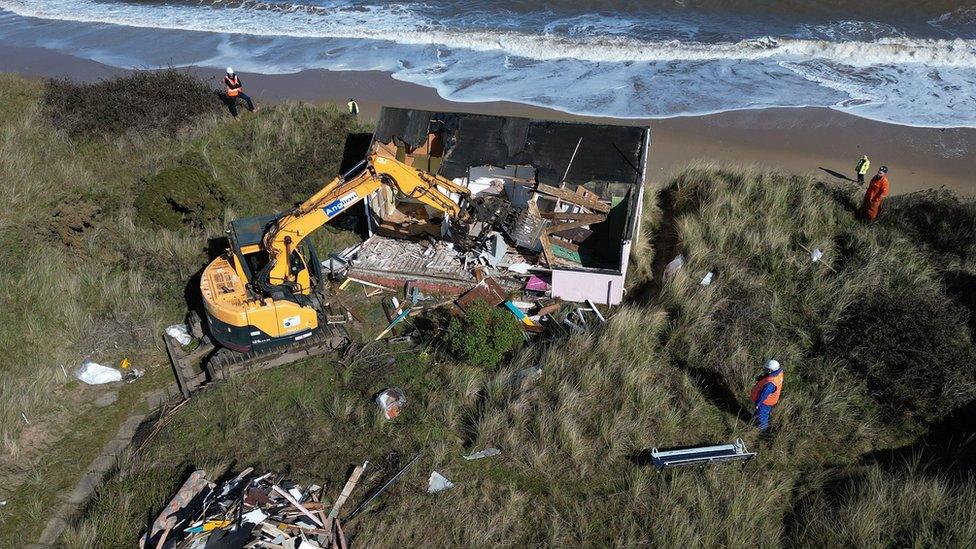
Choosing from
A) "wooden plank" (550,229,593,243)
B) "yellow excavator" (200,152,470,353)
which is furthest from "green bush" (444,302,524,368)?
"wooden plank" (550,229,593,243)

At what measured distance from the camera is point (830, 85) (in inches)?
813

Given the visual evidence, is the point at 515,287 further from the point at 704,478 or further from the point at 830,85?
the point at 830,85

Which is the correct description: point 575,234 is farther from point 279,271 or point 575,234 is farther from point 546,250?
point 279,271

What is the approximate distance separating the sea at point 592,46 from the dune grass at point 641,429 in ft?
31.3

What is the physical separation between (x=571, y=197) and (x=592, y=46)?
1295 cm

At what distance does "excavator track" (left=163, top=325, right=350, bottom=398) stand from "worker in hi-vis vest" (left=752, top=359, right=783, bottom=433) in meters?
6.44

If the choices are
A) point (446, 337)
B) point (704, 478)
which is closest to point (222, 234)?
point (446, 337)

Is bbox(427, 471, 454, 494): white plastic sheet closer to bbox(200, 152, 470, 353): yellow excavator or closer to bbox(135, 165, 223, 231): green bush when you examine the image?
bbox(200, 152, 470, 353): yellow excavator

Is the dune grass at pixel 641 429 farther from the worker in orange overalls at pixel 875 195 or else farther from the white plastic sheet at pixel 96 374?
the white plastic sheet at pixel 96 374

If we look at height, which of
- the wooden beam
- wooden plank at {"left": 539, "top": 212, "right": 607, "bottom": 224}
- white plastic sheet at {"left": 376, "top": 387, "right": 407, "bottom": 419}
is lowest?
white plastic sheet at {"left": 376, "top": 387, "right": 407, "bottom": 419}

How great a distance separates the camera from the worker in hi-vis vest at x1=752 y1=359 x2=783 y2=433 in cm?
885

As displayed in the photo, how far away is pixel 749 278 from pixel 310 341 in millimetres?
7958

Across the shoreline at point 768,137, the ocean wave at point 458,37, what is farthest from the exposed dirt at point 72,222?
the ocean wave at point 458,37

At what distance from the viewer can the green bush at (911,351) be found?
9477 mm
